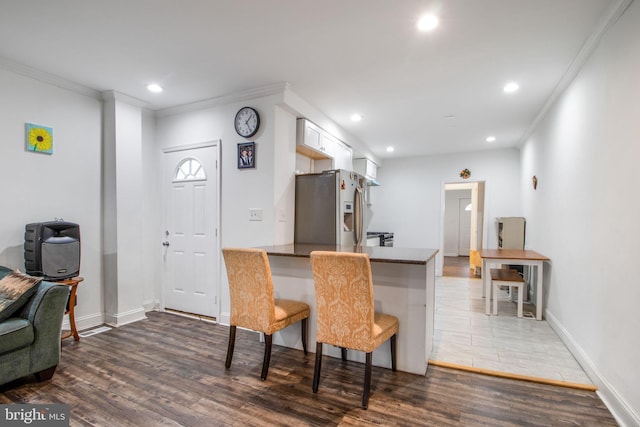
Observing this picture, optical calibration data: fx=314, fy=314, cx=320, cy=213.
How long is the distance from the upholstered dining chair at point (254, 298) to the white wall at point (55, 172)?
84.7 inches

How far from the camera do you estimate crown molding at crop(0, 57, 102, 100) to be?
9.53ft

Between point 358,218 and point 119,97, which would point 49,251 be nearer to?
point 119,97

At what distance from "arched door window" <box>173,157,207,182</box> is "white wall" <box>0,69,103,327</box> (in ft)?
2.81

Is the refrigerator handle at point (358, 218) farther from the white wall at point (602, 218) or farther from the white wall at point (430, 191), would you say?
the white wall at point (430, 191)

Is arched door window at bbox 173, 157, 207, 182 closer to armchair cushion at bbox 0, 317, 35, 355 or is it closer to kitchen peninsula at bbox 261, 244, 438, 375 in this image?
kitchen peninsula at bbox 261, 244, 438, 375

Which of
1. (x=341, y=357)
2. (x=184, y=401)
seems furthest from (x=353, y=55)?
(x=184, y=401)

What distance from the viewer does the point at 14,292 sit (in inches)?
91.0

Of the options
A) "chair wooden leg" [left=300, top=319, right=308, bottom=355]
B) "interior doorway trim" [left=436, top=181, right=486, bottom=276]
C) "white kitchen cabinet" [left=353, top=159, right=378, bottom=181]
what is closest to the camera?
"chair wooden leg" [left=300, top=319, right=308, bottom=355]

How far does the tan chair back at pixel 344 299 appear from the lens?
6.66 ft

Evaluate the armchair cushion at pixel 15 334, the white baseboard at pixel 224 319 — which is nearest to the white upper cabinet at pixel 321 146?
the white baseboard at pixel 224 319

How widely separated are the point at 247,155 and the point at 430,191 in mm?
4665

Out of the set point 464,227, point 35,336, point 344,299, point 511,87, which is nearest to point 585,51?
point 511,87

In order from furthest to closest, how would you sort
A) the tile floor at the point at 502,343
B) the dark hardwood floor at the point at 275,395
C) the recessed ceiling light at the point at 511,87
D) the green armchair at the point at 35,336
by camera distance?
1. the recessed ceiling light at the point at 511,87
2. the tile floor at the point at 502,343
3. the green armchair at the point at 35,336
4. the dark hardwood floor at the point at 275,395

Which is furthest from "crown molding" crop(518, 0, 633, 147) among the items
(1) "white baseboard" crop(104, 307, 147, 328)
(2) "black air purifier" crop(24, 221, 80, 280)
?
(1) "white baseboard" crop(104, 307, 147, 328)
